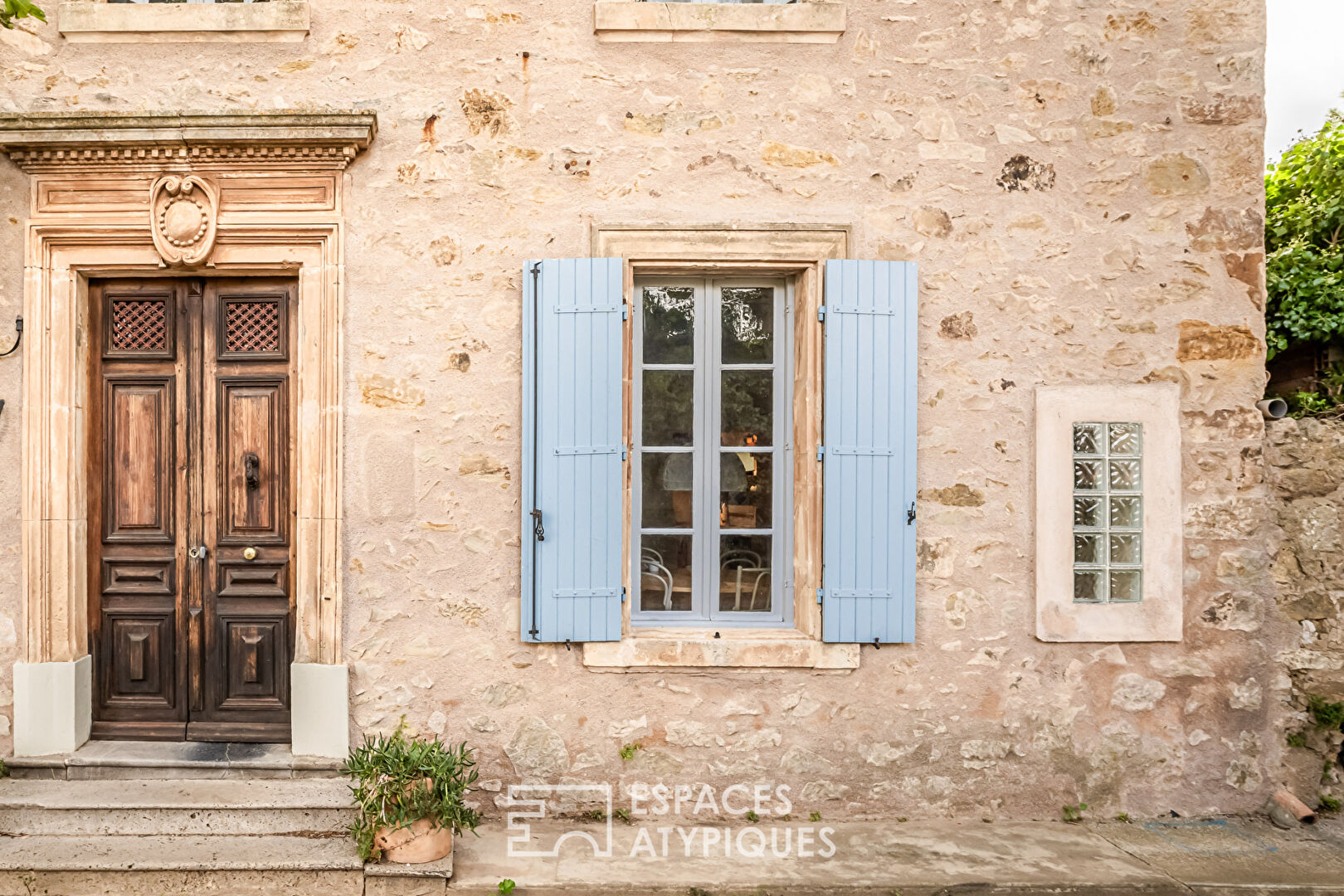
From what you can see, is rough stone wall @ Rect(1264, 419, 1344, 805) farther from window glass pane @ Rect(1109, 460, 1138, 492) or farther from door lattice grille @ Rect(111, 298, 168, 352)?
door lattice grille @ Rect(111, 298, 168, 352)

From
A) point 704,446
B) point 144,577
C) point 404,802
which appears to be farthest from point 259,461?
point 704,446

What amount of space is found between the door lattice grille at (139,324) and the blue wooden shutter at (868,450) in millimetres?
3167

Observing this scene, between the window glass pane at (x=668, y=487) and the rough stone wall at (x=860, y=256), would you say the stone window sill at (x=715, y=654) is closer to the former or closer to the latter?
the rough stone wall at (x=860, y=256)

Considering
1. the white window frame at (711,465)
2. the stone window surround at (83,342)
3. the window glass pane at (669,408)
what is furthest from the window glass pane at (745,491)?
the stone window surround at (83,342)

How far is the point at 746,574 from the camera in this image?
154 inches

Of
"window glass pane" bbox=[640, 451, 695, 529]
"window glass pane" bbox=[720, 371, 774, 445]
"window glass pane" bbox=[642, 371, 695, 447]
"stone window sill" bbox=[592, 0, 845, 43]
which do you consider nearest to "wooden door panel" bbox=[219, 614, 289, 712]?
"window glass pane" bbox=[640, 451, 695, 529]

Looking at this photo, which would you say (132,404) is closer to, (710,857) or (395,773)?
(395,773)

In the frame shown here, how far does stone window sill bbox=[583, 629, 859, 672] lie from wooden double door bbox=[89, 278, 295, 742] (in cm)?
156

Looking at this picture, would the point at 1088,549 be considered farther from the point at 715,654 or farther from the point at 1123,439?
the point at 715,654

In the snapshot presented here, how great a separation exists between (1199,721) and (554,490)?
3.22 metres

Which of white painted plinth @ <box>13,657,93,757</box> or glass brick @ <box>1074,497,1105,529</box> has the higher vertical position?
glass brick @ <box>1074,497,1105,529</box>

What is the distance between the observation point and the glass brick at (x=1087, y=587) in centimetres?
376

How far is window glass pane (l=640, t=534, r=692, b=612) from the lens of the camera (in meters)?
3.89

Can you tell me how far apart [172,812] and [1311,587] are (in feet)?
17.1
